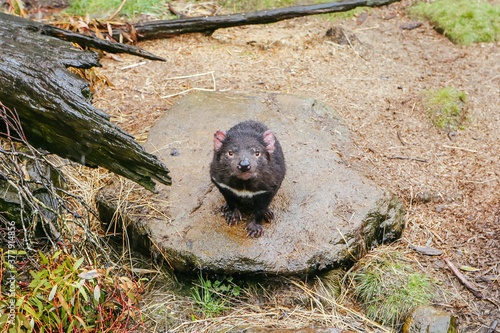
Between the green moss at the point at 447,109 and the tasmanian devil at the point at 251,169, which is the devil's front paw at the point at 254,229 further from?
the green moss at the point at 447,109

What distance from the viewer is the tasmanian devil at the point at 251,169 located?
137 inches

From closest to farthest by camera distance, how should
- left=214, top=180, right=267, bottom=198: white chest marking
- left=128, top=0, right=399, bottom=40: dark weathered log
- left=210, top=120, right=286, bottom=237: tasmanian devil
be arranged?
left=210, top=120, right=286, bottom=237: tasmanian devil, left=214, top=180, right=267, bottom=198: white chest marking, left=128, top=0, right=399, bottom=40: dark weathered log

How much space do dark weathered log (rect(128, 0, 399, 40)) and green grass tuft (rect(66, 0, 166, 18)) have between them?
69cm

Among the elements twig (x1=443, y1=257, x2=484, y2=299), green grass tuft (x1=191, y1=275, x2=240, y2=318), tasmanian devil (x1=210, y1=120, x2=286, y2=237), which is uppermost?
tasmanian devil (x1=210, y1=120, x2=286, y2=237)

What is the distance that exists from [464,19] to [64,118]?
6.56 meters

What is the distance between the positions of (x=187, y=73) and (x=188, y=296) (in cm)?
336

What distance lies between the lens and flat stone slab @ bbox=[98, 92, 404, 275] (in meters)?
3.62

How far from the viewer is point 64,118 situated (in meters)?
3.24

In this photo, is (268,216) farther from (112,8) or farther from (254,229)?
(112,8)

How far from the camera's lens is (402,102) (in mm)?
5750

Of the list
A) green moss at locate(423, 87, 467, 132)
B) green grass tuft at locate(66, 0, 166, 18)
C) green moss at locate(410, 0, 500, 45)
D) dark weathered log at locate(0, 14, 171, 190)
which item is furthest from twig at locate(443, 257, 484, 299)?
green grass tuft at locate(66, 0, 166, 18)

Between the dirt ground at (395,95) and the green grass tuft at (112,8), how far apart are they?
0.86 metres

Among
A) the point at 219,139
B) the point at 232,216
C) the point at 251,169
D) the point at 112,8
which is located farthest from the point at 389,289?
the point at 112,8

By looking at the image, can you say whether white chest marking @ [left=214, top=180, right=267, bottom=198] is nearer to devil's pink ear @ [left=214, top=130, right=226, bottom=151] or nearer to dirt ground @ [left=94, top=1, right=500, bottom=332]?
devil's pink ear @ [left=214, top=130, right=226, bottom=151]
